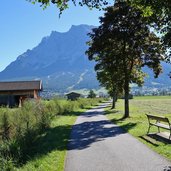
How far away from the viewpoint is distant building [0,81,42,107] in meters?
70.2

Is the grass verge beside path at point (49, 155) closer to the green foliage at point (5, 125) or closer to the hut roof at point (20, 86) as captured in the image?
the green foliage at point (5, 125)

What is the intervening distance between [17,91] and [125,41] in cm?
4005

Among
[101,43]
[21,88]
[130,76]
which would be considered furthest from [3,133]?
[21,88]

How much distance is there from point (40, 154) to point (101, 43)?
23.0 metres

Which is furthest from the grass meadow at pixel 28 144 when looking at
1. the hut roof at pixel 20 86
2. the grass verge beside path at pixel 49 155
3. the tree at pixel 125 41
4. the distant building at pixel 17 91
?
the hut roof at pixel 20 86

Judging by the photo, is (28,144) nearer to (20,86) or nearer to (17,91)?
(17,91)

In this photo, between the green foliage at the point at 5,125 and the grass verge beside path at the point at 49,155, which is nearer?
the grass verge beside path at the point at 49,155

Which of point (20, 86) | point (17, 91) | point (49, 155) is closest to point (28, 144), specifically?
point (49, 155)

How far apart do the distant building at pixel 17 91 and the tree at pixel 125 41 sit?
3517cm

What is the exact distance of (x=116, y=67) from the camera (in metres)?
37.8

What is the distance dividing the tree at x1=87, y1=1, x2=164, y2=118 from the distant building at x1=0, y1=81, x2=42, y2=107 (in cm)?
3517

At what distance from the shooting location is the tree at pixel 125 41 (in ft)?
116

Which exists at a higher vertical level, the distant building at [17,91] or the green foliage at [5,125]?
the distant building at [17,91]

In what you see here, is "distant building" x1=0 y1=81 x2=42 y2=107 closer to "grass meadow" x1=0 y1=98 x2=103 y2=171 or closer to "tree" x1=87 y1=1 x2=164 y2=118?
"tree" x1=87 y1=1 x2=164 y2=118
